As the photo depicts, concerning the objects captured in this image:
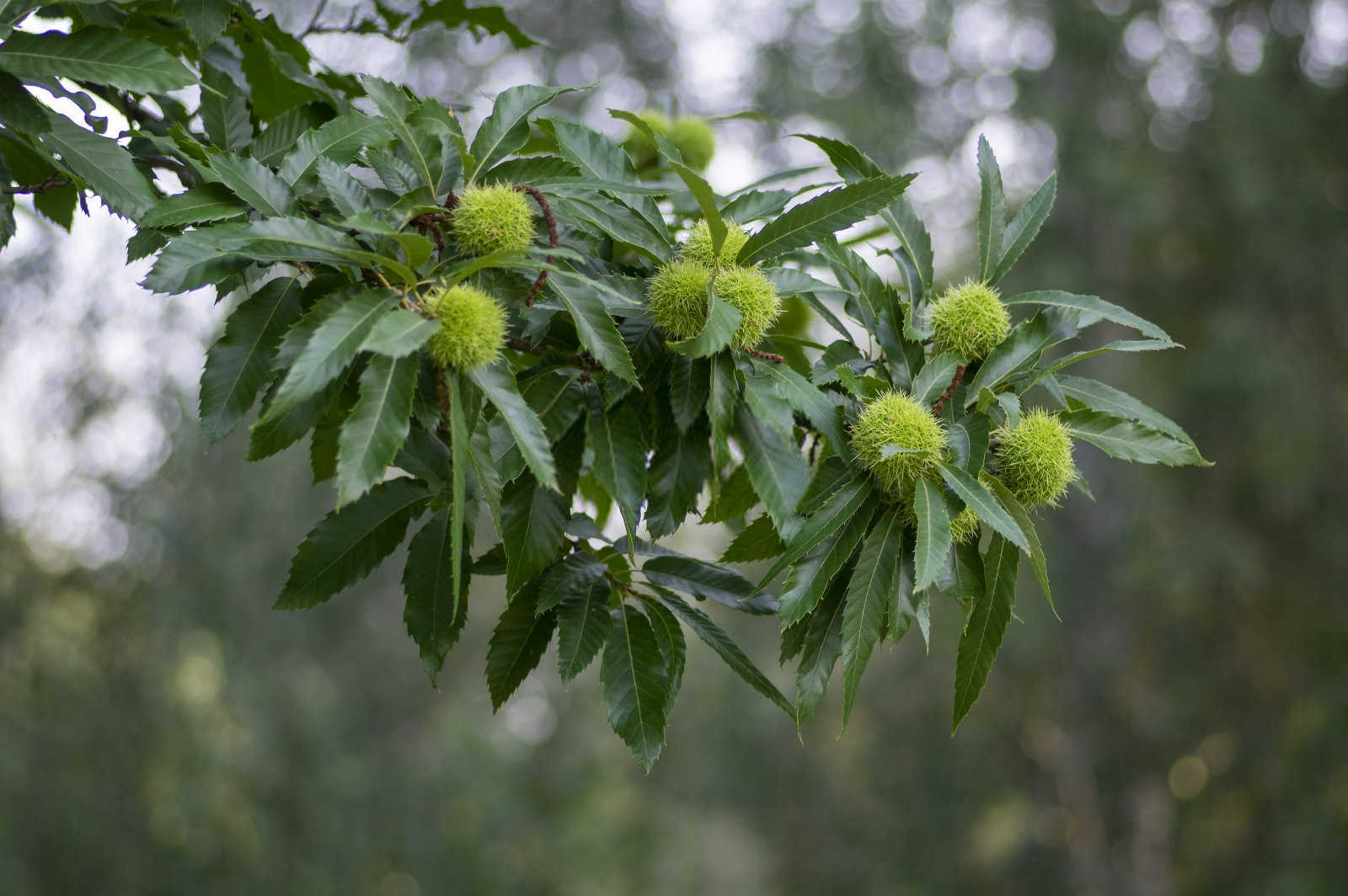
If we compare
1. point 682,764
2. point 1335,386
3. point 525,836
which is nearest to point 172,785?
point 525,836

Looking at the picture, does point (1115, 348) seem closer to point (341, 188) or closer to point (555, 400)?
point (555, 400)

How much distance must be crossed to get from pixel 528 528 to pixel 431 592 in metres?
0.18

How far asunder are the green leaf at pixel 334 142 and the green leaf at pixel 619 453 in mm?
310

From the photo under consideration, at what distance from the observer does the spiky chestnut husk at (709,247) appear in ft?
3.38

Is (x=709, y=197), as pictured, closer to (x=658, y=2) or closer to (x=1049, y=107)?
(x=1049, y=107)

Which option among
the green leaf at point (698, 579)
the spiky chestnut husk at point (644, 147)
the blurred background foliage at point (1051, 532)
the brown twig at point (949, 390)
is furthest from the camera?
the blurred background foliage at point (1051, 532)

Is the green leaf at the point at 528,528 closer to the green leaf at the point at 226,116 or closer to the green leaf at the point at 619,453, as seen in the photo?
the green leaf at the point at 619,453

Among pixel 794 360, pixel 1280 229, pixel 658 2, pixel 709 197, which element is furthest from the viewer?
pixel 658 2

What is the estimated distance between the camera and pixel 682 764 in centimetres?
1002

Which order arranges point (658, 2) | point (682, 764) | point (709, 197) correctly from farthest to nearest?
point (682, 764) → point (658, 2) → point (709, 197)

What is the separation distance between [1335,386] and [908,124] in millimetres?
2753

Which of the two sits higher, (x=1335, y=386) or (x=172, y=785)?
(x=1335, y=386)

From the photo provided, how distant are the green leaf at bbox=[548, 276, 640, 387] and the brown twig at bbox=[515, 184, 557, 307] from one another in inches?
1.1

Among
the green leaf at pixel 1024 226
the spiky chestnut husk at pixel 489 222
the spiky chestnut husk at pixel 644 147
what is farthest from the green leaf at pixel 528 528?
the spiky chestnut husk at pixel 644 147
